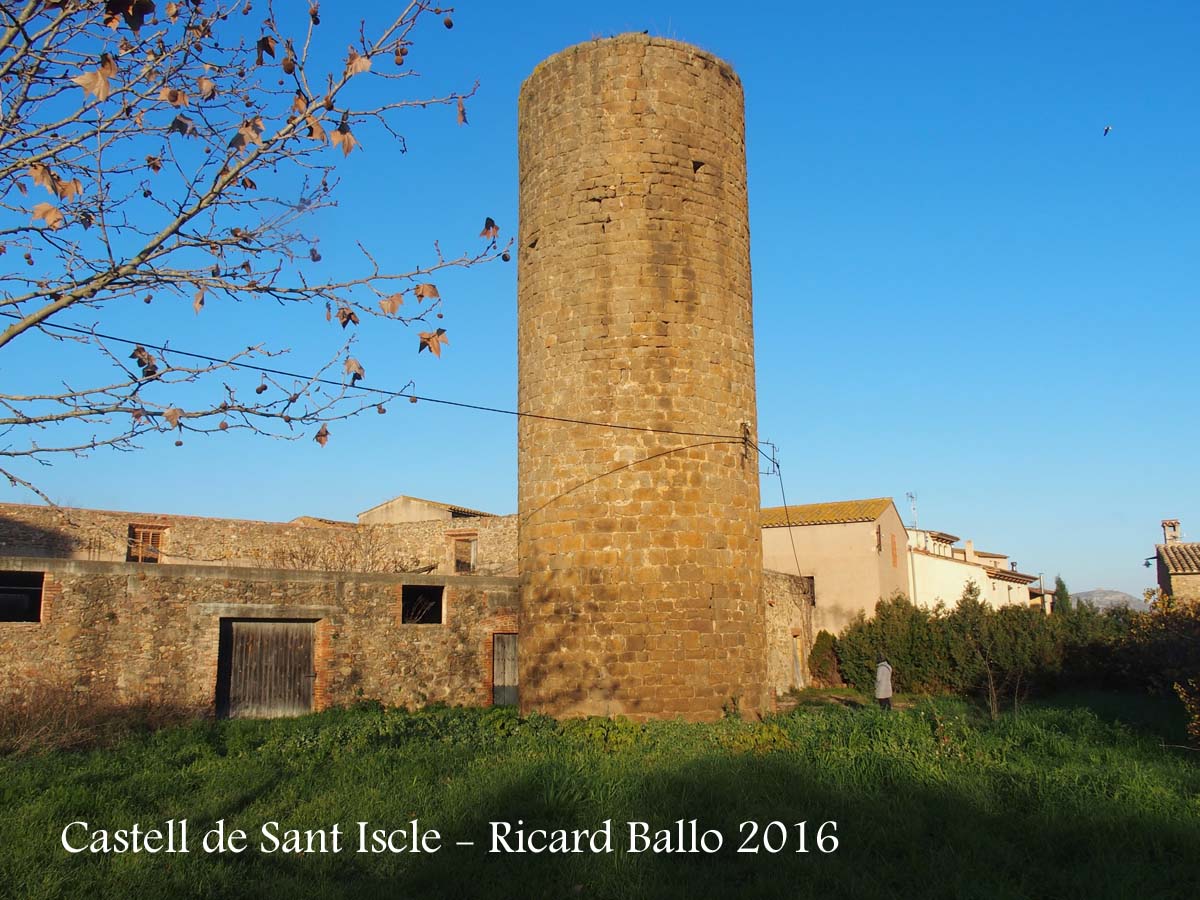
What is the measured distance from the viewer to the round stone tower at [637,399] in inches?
427

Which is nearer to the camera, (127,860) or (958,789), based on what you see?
(127,860)

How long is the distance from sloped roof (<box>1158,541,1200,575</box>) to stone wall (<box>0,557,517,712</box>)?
23.5m

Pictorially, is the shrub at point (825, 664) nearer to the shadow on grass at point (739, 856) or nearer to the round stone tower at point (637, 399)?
the round stone tower at point (637, 399)

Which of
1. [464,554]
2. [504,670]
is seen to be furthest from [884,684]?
[464,554]

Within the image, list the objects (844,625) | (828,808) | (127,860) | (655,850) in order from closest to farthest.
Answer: (127,860), (655,850), (828,808), (844,625)

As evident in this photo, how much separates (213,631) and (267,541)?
12.9m

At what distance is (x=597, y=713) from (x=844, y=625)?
16477mm

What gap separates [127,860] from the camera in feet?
19.5

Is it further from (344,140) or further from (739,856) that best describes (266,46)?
(739,856)

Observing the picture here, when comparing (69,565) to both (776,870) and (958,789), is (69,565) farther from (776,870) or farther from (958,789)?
(958,789)

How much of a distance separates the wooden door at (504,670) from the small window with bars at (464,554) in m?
10.2

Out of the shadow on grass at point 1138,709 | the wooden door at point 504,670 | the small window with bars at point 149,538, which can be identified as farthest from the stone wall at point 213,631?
the small window with bars at point 149,538

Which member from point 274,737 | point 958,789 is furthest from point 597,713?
point 958,789

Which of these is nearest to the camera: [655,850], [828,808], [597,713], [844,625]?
[655,850]
